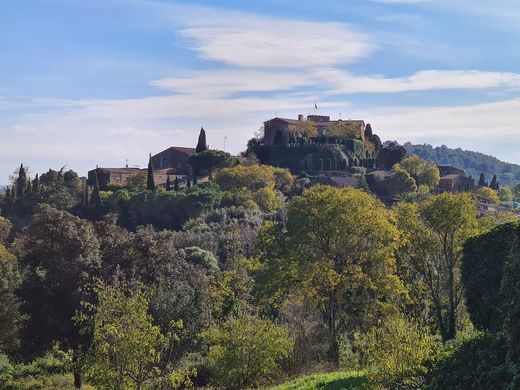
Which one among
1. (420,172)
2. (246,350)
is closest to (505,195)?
(420,172)

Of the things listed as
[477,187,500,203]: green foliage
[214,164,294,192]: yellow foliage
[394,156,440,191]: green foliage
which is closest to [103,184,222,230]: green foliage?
[214,164,294,192]: yellow foliage

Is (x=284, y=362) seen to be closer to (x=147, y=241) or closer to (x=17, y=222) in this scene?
(x=147, y=241)

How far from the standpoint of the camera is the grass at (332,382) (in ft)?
52.9

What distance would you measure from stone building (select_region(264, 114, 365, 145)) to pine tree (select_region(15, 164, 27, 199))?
1861 inches

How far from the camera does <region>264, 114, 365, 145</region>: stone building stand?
350 ft

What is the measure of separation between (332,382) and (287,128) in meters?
93.4

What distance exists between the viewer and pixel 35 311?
22781mm

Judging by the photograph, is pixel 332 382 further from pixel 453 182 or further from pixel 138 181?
pixel 453 182

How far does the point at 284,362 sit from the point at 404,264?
30.9 feet

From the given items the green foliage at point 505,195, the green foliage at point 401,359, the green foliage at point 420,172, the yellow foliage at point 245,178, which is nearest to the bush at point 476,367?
the green foliage at point 401,359

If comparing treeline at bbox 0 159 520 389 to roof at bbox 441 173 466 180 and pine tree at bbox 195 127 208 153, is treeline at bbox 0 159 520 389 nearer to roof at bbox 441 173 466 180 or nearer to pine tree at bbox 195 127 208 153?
pine tree at bbox 195 127 208 153

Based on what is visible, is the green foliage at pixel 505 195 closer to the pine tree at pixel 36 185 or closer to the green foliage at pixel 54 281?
the pine tree at pixel 36 185

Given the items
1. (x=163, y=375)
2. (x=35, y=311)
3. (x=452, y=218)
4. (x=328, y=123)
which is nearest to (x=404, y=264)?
(x=452, y=218)

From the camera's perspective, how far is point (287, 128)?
108688 mm
